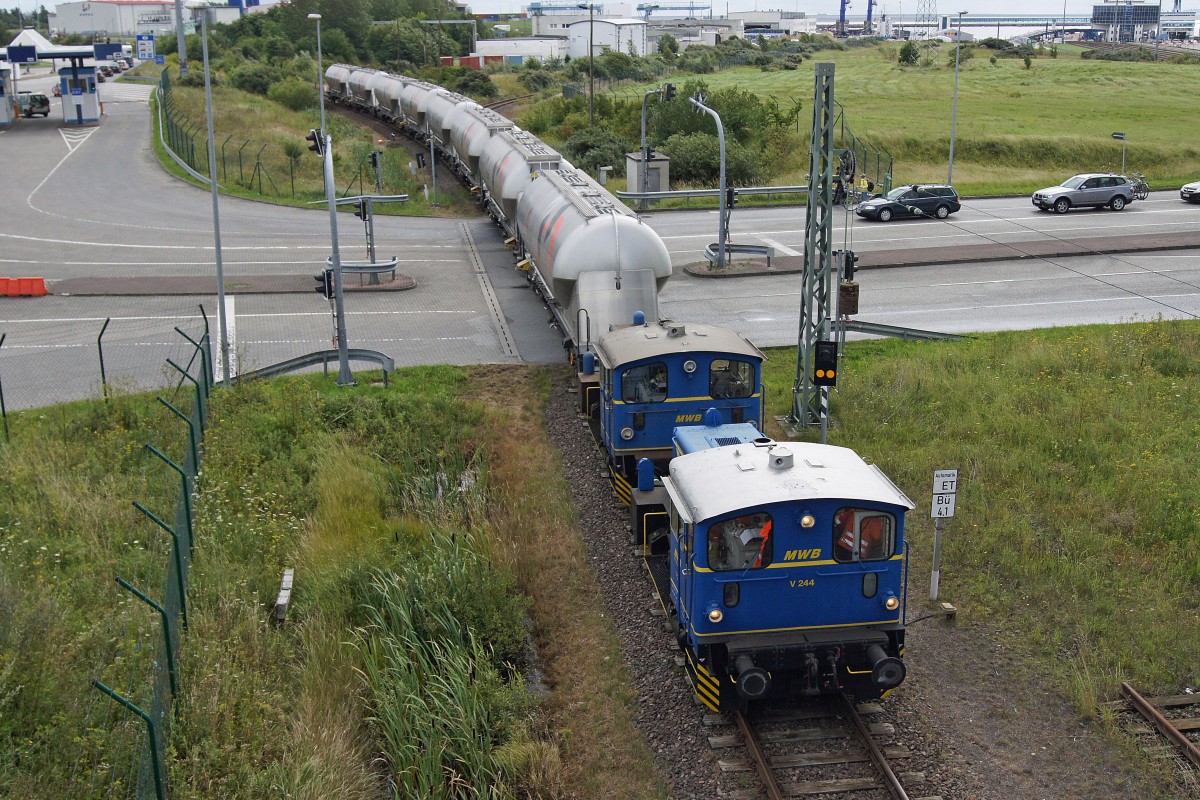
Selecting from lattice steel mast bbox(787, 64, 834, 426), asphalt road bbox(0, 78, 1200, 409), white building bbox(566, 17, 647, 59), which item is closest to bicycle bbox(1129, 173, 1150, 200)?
asphalt road bbox(0, 78, 1200, 409)

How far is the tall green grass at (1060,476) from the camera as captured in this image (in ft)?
44.7

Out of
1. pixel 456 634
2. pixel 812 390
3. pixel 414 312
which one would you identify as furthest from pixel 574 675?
pixel 414 312

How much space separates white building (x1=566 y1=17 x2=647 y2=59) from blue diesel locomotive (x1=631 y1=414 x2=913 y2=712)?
101264 millimetres

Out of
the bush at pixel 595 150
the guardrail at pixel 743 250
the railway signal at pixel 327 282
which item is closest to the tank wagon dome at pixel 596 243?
the railway signal at pixel 327 282

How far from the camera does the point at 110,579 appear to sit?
46.1ft

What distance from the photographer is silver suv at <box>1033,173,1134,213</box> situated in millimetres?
42969

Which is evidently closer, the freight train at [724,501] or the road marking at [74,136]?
the freight train at [724,501]

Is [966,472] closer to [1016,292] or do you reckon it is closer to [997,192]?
[1016,292]

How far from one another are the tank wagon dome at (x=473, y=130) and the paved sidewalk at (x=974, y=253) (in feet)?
28.4

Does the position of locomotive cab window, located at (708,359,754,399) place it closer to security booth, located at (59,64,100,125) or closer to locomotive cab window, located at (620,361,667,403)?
locomotive cab window, located at (620,361,667,403)

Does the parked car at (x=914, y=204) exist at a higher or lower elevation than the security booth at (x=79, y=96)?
lower

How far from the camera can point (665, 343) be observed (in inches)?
675

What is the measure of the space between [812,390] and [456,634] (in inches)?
400

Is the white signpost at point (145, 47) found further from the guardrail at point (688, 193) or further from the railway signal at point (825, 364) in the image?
the railway signal at point (825, 364)
